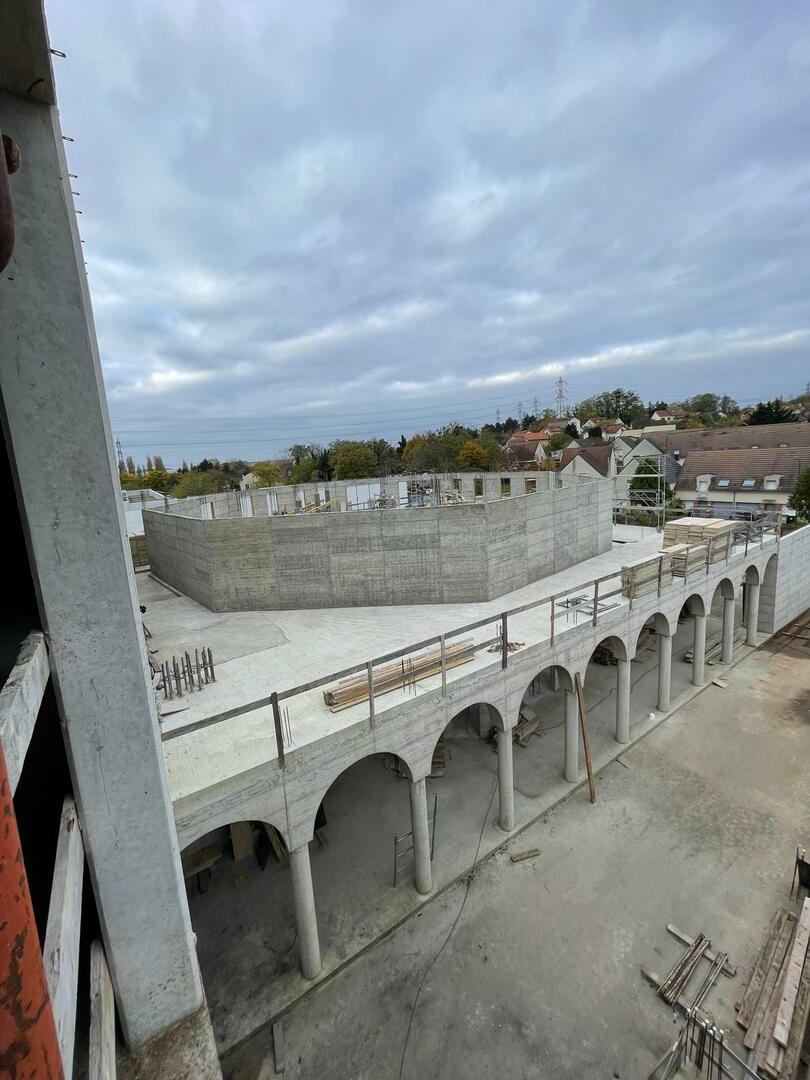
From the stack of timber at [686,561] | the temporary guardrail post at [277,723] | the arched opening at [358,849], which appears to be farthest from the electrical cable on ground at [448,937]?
the stack of timber at [686,561]

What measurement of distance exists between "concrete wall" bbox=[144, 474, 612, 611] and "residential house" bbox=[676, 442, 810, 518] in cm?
2329

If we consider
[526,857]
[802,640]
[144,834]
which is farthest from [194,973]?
[802,640]

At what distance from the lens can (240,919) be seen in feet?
27.7

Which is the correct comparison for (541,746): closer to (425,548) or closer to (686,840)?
(686,840)

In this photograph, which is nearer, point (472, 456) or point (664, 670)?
point (664, 670)

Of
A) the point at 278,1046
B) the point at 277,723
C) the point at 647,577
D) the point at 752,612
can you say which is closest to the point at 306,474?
the point at 752,612

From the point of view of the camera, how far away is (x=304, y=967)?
24.2 feet

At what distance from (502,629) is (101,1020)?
22.2 feet

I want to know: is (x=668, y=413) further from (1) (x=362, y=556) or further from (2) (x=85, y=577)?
(2) (x=85, y=577)

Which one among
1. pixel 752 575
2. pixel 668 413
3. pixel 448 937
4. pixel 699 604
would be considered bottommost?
pixel 448 937

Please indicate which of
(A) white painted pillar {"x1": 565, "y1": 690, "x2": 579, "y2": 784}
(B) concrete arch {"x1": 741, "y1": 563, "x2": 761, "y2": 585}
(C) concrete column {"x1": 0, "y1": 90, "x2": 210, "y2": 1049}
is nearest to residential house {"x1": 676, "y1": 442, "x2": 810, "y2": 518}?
(B) concrete arch {"x1": 741, "y1": 563, "x2": 761, "y2": 585}

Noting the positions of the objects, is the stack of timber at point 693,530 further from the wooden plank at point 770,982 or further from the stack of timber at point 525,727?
the wooden plank at point 770,982

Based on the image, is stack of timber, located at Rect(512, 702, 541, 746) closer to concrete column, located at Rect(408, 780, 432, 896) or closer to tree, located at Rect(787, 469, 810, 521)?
concrete column, located at Rect(408, 780, 432, 896)

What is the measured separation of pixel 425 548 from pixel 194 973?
10621 millimetres
